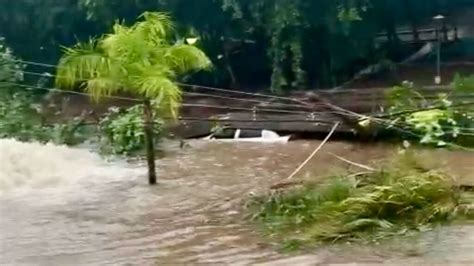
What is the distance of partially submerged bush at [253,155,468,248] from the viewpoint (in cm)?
798

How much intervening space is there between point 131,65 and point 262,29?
1202 cm

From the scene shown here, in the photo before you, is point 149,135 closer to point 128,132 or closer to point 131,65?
point 131,65

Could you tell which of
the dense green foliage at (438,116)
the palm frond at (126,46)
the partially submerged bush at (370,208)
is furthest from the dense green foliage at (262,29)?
the partially submerged bush at (370,208)

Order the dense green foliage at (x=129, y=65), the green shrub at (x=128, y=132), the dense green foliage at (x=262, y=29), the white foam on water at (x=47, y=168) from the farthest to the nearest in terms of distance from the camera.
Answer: the dense green foliage at (x=262, y=29) < the green shrub at (x=128, y=132) < the white foam on water at (x=47, y=168) < the dense green foliage at (x=129, y=65)

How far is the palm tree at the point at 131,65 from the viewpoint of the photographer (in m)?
10.3

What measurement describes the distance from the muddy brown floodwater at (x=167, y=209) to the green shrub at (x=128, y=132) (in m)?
0.45

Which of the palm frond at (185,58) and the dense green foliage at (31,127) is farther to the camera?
the dense green foliage at (31,127)

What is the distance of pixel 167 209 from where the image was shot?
1006cm

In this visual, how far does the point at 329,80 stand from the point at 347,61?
0.67m

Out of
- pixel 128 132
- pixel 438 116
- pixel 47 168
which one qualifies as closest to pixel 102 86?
pixel 47 168

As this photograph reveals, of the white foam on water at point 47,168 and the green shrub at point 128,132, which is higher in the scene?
the green shrub at point 128,132

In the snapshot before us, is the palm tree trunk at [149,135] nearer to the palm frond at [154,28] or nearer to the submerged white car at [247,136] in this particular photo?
the palm frond at [154,28]

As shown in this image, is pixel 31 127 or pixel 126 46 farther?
pixel 31 127

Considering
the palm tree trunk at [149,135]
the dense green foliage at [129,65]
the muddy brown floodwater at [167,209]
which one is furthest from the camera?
the palm tree trunk at [149,135]
